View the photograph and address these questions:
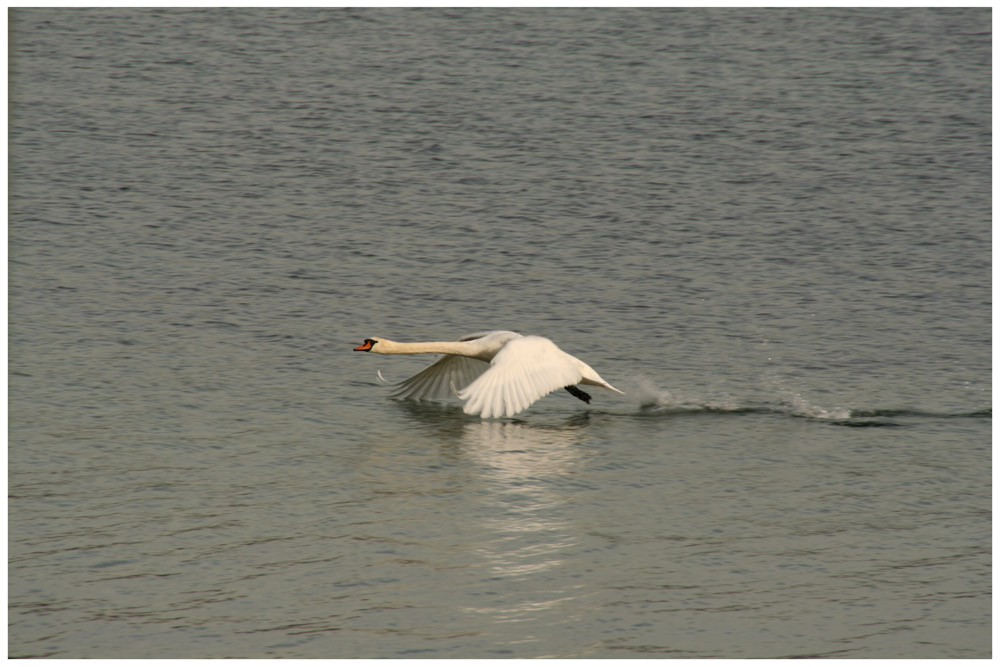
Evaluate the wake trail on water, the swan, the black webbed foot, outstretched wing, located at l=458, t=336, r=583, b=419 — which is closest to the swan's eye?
the swan

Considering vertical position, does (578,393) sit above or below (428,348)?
below

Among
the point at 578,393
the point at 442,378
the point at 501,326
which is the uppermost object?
the point at 501,326

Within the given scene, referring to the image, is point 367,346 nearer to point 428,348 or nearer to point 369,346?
point 369,346

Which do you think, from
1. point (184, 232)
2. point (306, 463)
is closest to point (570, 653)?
point (306, 463)

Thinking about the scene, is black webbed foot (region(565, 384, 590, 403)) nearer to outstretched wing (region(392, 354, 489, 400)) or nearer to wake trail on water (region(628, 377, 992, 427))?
wake trail on water (region(628, 377, 992, 427))

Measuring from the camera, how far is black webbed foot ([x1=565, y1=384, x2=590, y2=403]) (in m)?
12.5

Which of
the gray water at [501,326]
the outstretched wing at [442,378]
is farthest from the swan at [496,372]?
the gray water at [501,326]

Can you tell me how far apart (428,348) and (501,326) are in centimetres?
215

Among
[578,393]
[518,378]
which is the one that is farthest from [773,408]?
[518,378]

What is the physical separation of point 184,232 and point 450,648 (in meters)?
11.0

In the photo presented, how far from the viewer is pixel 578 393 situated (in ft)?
41.4

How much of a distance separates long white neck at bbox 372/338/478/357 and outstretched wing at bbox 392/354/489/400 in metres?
0.30

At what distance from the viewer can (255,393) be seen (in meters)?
12.5

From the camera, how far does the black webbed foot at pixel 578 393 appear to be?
494 inches
